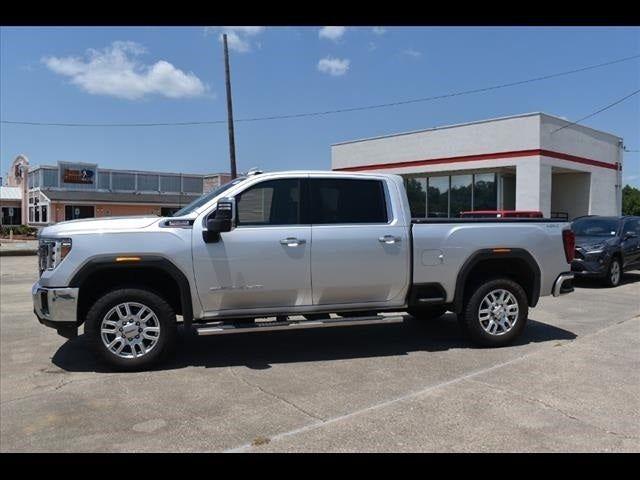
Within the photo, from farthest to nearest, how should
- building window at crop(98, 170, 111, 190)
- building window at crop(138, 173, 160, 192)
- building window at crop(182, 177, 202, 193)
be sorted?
building window at crop(182, 177, 202, 193)
building window at crop(138, 173, 160, 192)
building window at crop(98, 170, 111, 190)

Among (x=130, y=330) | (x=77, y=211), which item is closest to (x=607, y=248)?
(x=130, y=330)

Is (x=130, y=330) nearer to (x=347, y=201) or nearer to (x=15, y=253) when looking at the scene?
(x=347, y=201)

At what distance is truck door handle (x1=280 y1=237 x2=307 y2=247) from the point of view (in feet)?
19.7

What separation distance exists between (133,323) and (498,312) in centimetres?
401

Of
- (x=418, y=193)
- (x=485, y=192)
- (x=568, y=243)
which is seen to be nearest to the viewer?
(x=568, y=243)

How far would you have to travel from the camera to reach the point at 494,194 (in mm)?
24219

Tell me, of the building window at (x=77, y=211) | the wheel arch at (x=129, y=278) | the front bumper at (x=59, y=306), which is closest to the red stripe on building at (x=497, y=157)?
the wheel arch at (x=129, y=278)

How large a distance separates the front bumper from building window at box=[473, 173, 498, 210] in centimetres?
2103

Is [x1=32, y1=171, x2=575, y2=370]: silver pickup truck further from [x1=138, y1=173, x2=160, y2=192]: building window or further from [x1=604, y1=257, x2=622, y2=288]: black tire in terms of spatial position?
[x1=138, y1=173, x2=160, y2=192]: building window

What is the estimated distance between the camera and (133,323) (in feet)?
18.6

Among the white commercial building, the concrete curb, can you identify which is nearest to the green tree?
the white commercial building

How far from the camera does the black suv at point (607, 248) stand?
12195mm

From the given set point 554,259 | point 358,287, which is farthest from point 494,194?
Answer: point 358,287

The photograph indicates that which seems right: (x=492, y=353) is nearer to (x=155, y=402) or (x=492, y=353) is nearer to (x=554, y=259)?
(x=554, y=259)
